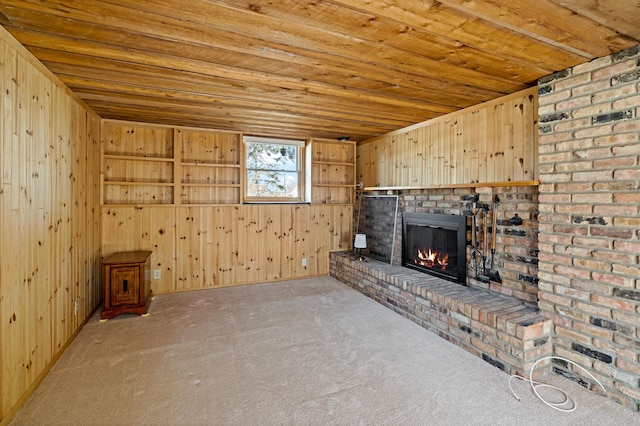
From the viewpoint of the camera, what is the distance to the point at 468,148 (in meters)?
3.65

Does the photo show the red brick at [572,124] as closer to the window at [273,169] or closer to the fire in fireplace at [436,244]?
the fire in fireplace at [436,244]

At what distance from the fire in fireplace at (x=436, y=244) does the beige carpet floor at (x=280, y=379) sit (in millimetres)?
835

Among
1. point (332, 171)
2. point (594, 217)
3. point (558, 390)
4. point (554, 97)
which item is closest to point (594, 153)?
point (594, 217)

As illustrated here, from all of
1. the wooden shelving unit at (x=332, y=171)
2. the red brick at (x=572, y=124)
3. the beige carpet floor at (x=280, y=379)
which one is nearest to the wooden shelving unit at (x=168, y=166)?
the wooden shelving unit at (x=332, y=171)

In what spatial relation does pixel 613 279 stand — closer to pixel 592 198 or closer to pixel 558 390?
pixel 592 198

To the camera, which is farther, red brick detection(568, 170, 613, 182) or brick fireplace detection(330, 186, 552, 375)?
brick fireplace detection(330, 186, 552, 375)

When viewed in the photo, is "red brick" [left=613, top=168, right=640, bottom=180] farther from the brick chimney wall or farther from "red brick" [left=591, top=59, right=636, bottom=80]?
"red brick" [left=591, top=59, right=636, bottom=80]

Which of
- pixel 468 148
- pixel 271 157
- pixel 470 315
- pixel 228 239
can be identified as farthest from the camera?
pixel 271 157

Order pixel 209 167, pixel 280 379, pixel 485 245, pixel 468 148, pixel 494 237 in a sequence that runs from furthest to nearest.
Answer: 1. pixel 209 167
2. pixel 468 148
3. pixel 485 245
4. pixel 494 237
5. pixel 280 379

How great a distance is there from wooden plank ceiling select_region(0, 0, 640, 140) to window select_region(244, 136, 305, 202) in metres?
1.70


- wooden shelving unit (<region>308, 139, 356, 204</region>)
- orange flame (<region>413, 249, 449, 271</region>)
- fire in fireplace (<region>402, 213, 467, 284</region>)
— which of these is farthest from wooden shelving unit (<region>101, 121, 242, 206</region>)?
orange flame (<region>413, 249, 449, 271</region>)

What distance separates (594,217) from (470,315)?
4.03 ft

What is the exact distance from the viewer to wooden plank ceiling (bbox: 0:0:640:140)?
174 cm

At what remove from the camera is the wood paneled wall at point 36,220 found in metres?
1.95
